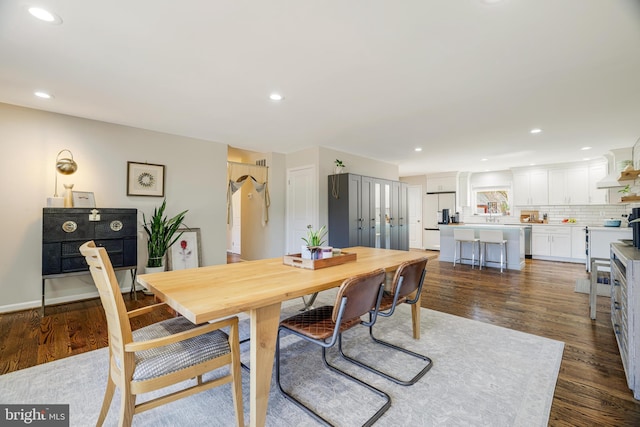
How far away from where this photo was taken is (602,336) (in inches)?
101

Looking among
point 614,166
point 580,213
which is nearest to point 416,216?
point 580,213

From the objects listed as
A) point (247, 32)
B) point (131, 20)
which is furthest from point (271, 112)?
point (131, 20)

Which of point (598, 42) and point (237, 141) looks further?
point (237, 141)

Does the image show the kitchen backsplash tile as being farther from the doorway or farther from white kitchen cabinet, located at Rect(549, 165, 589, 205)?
the doorway

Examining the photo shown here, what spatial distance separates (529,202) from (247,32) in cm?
794

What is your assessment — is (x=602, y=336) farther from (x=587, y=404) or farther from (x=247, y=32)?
(x=247, y=32)

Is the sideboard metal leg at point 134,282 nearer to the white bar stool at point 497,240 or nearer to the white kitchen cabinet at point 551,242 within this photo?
the white bar stool at point 497,240

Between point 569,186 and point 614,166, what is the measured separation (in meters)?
1.15

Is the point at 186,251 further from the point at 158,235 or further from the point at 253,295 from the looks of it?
the point at 253,295

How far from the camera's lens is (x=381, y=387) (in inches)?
71.4

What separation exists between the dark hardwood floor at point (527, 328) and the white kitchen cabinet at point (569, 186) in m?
2.62

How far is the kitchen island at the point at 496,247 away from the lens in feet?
18.2

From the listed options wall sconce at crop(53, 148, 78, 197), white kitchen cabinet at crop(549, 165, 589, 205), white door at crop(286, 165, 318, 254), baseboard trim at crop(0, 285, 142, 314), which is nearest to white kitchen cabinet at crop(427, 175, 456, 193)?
A: white kitchen cabinet at crop(549, 165, 589, 205)

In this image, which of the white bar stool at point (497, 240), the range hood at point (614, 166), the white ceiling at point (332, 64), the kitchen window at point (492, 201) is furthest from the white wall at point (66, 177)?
the kitchen window at point (492, 201)
